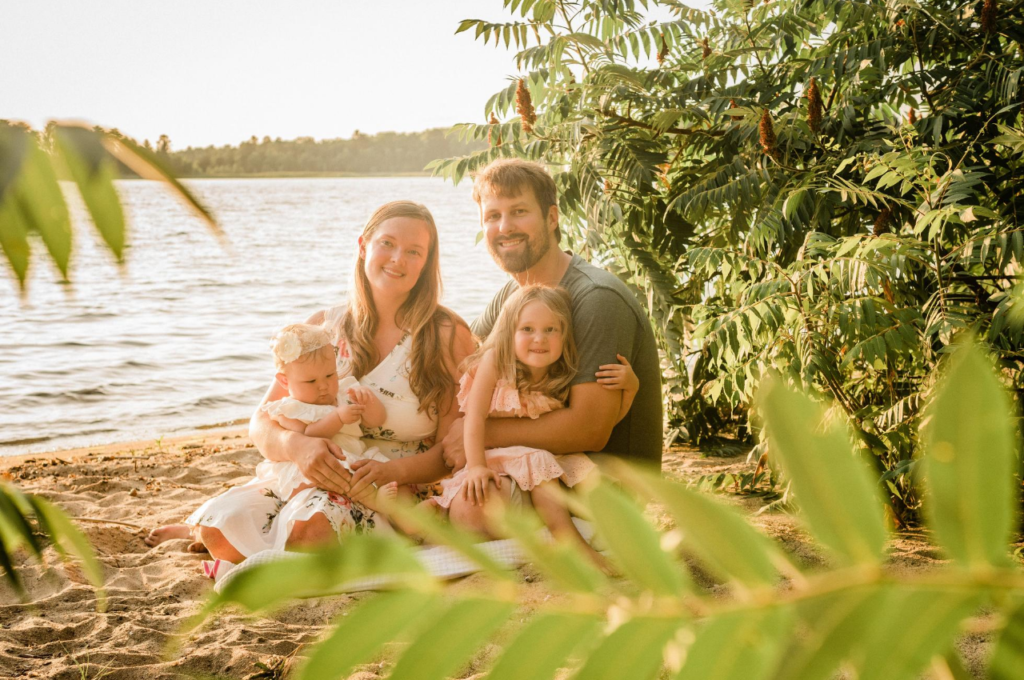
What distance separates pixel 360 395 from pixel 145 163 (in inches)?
132

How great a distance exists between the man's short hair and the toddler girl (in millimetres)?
480

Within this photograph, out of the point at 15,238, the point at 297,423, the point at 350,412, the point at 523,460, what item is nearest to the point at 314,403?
the point at 297,423

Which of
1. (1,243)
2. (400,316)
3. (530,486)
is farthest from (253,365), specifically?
(1,243)

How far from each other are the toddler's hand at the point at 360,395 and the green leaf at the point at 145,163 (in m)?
3.34

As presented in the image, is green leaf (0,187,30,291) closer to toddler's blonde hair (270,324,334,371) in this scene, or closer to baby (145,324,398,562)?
baby (145,324,398,562)

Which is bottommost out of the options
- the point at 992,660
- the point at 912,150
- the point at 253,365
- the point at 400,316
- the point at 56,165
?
the point at 253,365

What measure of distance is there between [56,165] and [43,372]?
12803mm

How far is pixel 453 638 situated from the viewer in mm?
219

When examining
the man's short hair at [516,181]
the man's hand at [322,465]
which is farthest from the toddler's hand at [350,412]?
the man's short hair at [516,181]

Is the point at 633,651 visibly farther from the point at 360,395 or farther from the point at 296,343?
the point at 360,395

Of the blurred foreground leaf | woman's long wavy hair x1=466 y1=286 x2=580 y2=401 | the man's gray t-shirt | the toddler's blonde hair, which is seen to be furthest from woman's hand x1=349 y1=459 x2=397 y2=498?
the blurred foreground leaf

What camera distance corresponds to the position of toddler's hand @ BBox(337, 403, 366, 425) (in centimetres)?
348

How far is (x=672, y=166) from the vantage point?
4.80 meters

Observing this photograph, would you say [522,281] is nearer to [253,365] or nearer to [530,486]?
[530,486]
